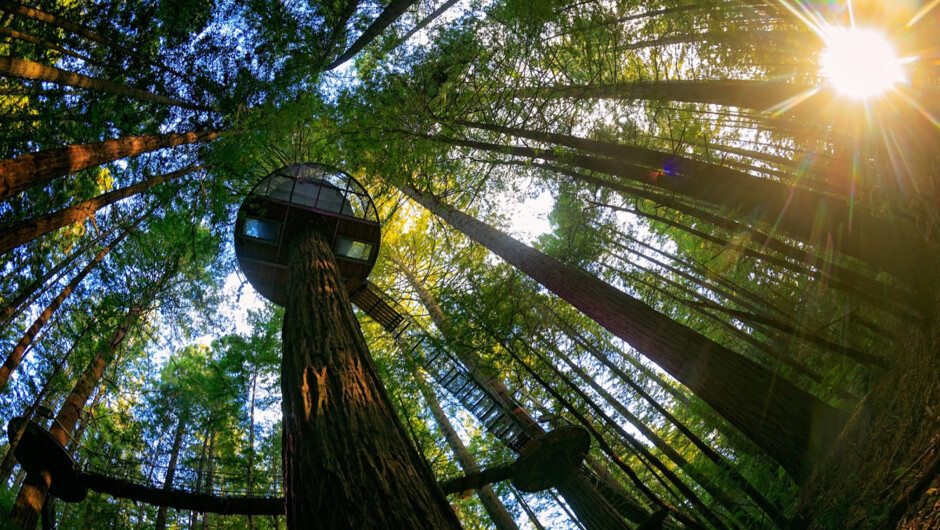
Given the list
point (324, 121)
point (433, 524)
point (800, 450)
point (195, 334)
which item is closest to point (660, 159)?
point (800, 450)

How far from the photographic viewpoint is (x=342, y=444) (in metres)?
2.46

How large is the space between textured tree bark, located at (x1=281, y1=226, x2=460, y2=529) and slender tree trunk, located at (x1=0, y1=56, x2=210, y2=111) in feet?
10.5

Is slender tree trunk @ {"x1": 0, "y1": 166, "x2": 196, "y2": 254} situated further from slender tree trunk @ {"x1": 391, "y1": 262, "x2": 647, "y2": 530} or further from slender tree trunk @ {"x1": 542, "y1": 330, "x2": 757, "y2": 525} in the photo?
slender tree trunk @ {"x1": 542, "y1": 330, "x2": 757, "y2": 525}

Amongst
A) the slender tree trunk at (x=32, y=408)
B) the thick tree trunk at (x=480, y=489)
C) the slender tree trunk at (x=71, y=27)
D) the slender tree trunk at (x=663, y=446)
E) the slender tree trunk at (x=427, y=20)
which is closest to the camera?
the slender tree trunk at (x=71, y=27)

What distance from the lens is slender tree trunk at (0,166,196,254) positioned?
4070 millimetres

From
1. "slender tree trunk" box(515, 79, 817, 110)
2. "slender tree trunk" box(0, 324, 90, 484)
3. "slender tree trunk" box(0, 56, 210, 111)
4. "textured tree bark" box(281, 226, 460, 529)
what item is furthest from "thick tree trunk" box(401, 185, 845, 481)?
"slender tree trunk" box(0, 324, 90, 484)

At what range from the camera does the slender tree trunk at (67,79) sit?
391 cm

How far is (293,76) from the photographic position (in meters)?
6.24

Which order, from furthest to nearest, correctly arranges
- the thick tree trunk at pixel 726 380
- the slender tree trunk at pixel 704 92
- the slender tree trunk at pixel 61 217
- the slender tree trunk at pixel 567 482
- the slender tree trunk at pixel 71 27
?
the slender tree trunk at pixel 567 482 → the slender tree trunk at pixel 704 92 → the slender tree trunk at pixel 71 27 → the slender tree trunk at pixel 61 217 → the thick tree trunk at pixel 726 380

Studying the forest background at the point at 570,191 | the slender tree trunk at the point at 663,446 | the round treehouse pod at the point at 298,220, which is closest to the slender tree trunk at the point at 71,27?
the forest background at the point at 570,191

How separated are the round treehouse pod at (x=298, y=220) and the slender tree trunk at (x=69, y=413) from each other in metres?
1.49

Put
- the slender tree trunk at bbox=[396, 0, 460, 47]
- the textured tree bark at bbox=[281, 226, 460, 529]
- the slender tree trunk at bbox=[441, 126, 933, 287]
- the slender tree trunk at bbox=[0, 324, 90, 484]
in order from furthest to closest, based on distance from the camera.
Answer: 1. the slender tree trunk at bbox=[396, 0, 460, 47]
2. the slender tree trunk at bbox=[0, 324, 90, 484]
3. the slender tree trunk at bbox=[441, 126, 933, 287]
4. the textured tree bark at bbox=[281, 226, 460, 529]

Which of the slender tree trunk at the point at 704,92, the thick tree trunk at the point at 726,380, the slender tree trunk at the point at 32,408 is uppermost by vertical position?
the slender tree trunk at the point at 32,408

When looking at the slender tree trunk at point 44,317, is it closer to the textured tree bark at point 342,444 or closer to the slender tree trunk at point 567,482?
the textured tree bark at point 342,444
